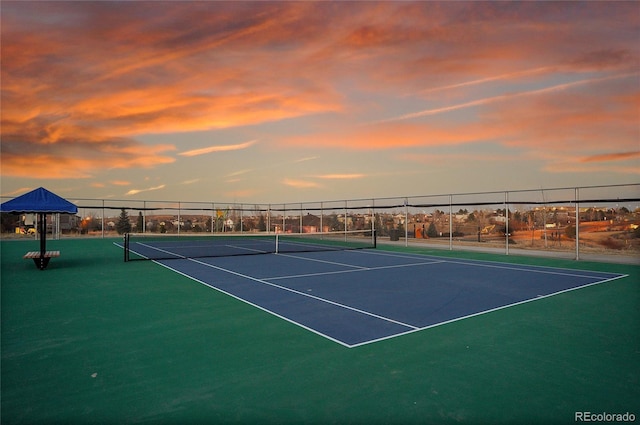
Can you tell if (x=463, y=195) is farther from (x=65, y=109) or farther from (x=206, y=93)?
(x=65, y=109)

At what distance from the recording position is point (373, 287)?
952 cm

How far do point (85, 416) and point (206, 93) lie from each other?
60.7 ft

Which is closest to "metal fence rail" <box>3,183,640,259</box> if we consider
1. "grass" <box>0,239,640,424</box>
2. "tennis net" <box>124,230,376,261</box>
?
"tennis net" <box>124,230,376,261</box>

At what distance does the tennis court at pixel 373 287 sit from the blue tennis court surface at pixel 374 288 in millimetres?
17

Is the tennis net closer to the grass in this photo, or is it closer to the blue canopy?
the blue canopy

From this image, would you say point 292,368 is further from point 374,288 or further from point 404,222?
point 404,222

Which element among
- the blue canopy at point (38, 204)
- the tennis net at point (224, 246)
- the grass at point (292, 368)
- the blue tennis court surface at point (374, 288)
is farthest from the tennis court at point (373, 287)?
the blue canopy at point (38, 204)

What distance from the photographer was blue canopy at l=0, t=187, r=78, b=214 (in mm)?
12291

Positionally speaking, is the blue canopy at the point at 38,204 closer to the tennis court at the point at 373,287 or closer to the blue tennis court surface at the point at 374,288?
the tennis court at the point at 373,287

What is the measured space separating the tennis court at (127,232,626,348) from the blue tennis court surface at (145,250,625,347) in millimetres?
17

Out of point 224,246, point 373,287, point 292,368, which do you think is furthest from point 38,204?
point 292,368

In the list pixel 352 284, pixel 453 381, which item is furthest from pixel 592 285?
pixel 453 381

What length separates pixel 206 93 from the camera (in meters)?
19.4

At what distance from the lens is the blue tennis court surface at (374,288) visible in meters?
6.43
